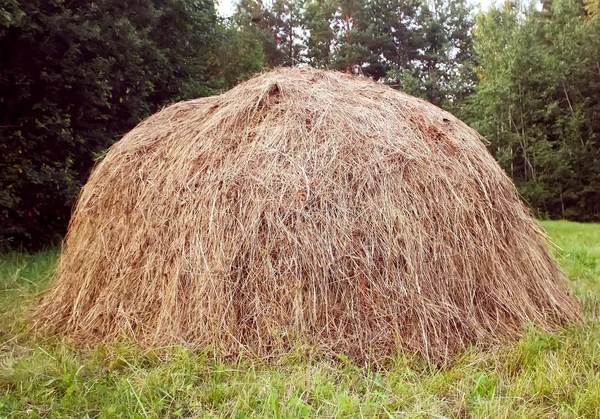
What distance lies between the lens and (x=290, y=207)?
129 inches

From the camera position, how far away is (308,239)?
3.17 metres

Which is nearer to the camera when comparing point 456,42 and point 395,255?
Answer: point 395,255

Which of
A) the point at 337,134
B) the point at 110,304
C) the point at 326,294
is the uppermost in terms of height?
the point at 337,134

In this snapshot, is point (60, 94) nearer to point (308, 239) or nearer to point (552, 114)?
point (308, 239)

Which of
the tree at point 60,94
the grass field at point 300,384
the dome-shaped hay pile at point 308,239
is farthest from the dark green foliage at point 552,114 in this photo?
the grass field at point 300,384

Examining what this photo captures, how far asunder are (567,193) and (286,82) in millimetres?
18489

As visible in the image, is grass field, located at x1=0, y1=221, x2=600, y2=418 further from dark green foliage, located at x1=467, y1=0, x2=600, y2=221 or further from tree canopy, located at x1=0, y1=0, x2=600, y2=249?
dark green foliage, located at x1=467, y1=0, x2=600, y2=221

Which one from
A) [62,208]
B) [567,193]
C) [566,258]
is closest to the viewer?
[566,258]

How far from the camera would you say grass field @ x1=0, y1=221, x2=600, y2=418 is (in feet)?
8.11

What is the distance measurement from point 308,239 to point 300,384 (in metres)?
0.89

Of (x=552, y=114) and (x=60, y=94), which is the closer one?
(x=60, y=94)

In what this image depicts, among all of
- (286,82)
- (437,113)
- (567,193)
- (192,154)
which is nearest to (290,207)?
(192,154)

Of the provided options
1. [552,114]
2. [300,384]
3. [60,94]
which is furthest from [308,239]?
[552,114]

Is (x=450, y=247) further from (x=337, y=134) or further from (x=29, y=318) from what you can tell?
(x=29, y=318)
